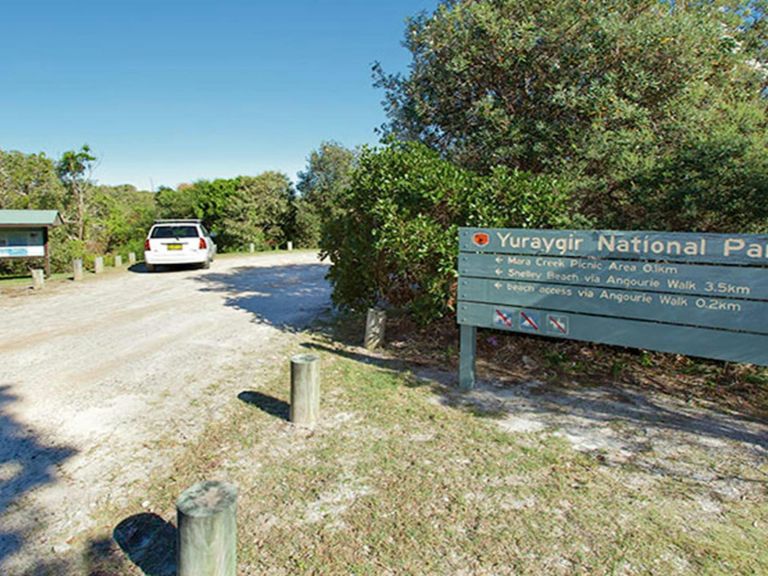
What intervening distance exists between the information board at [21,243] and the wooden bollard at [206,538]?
14.2 m

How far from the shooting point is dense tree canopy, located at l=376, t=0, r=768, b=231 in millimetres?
5988

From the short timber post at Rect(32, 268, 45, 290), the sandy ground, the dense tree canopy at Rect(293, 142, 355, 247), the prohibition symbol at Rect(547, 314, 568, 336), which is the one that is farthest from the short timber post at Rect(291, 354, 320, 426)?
the dense tree canopy at Rect(293, 142, 355, 247)

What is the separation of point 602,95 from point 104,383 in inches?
285

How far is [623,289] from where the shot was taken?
13.9ft

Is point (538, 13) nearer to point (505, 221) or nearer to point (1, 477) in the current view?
point (505, 221)

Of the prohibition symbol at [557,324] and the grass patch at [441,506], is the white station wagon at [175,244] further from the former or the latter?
the prohibition symbol at [557,324]

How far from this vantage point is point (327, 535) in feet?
9.16

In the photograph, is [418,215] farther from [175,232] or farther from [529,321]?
[175,232]

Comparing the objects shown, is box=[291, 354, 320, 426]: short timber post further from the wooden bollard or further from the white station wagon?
the white station wagon

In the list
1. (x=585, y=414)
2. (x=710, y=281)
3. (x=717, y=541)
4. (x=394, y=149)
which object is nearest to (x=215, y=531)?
(x=717, y=541)

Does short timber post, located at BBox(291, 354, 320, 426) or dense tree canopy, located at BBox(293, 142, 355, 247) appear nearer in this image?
short timber post, located at BBox(291, 354, 320, 426)

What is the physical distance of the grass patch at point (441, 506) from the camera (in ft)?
8.42

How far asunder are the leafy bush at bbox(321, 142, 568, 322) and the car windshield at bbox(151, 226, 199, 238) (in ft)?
29.8

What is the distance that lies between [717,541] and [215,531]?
9.01ft
